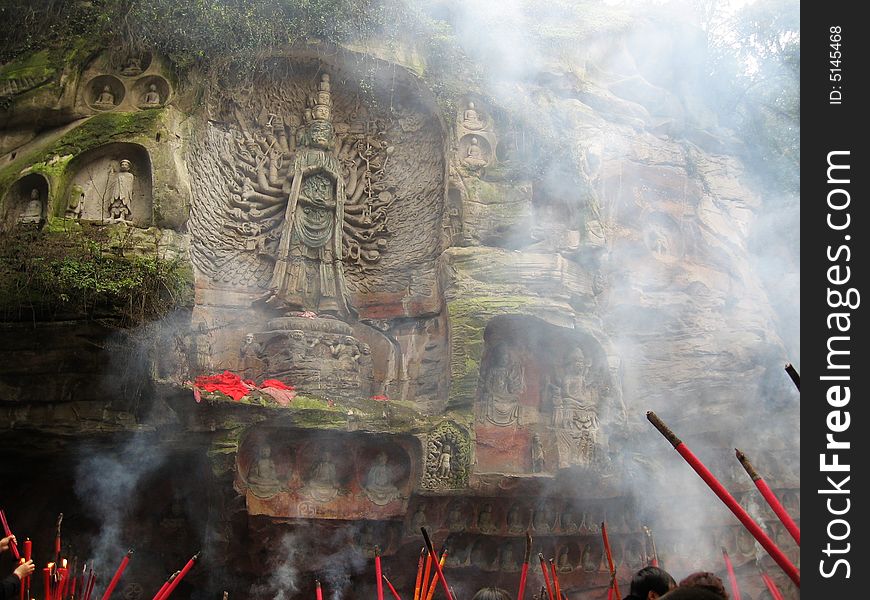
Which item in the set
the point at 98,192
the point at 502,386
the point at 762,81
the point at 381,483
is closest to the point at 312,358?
the point at 381,483

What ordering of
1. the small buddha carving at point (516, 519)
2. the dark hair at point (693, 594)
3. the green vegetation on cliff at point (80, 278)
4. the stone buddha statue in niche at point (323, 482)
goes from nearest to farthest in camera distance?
the dark hair at point (693, 594), the green vegetation on cliff at point (80, 278), the stone buddha statue in niche at point (323, 482), the small buddha carving at point (516, 519)

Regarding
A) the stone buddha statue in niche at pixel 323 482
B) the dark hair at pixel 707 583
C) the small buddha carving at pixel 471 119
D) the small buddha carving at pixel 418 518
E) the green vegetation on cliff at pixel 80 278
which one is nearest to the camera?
the dark hair at pixel 707 583

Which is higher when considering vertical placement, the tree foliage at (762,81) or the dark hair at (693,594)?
the tree foliage at (762,81)

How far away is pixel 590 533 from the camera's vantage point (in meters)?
11.3

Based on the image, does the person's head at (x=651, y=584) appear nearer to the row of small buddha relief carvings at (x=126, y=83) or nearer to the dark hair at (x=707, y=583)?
the dark hair at (x=707, y=583)

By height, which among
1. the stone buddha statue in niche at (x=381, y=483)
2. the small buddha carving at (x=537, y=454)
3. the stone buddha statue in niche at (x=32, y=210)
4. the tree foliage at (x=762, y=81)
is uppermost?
the tree foliage at (x=762, y=81)

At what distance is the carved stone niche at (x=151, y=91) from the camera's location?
11305 mm

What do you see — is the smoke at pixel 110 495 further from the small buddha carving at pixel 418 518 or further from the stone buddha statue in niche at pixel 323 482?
the small buddha carving at pixel 418 518

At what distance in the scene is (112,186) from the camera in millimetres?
10539

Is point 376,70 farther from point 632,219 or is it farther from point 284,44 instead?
point 632,219

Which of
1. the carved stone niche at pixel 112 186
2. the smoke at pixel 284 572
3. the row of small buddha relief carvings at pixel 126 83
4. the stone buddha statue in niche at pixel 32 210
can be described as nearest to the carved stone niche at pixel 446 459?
the smoke at pixel 284 572

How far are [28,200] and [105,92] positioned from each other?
5.99 feet

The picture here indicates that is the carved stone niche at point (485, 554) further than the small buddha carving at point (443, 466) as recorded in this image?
Yes
